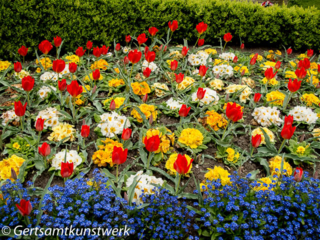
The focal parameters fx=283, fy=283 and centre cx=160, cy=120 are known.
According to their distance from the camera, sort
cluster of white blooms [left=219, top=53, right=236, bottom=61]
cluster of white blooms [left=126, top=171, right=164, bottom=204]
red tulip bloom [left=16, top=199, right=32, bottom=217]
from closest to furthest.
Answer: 1. red tulip bloom [left=16, top=199, right=32, bottom=217]
2. cluster of white blooms [left=126, top=171, right=164, bottom=204]
3. cluster of white blooms [left=219, top=53, right=236, bottom=61]

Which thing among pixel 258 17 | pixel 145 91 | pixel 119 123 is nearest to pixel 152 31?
pixel 145 91

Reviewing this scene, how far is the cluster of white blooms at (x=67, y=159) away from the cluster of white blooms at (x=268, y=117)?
7.40 feet

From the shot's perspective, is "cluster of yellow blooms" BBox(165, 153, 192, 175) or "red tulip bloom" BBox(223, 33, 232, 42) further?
"red tulip bloom" BBox(223, 33, 232, 42)

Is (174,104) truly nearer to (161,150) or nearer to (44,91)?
(161,150)

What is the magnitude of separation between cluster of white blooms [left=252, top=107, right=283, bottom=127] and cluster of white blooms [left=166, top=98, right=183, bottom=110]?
1.00 m

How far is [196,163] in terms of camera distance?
10.1ft

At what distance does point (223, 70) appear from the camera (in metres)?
4.48

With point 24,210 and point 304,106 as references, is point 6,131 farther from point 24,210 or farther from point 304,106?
point 304,106

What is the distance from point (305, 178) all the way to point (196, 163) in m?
1.05

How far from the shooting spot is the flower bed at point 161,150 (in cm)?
224

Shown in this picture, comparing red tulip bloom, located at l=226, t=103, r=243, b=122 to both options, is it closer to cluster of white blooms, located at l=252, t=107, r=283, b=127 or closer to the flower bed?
the flower bed

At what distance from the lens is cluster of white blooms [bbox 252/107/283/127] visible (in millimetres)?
3586

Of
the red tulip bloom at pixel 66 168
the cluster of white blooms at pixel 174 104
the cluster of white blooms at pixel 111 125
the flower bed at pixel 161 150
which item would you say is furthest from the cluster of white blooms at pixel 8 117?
the cluster of white blooms at pixel 174 104

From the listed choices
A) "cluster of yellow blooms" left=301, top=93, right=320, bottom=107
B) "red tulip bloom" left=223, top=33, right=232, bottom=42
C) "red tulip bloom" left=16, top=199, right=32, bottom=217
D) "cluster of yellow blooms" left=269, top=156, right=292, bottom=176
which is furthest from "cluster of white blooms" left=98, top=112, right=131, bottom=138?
"cluster of yellow blooms" left=301, top=93, right=320, bottom=107
